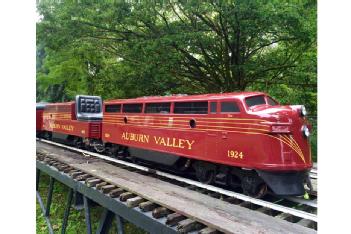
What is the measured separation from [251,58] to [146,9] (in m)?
4.31

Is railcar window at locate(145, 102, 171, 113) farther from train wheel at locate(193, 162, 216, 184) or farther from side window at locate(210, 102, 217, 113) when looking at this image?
train wheel at locate(193, 162, 216, 184)

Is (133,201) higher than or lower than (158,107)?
lower

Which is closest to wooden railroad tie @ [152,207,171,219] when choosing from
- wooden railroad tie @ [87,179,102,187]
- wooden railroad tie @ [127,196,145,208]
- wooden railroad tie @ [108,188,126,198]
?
wooden railroad tie @ [127,196,145,208]

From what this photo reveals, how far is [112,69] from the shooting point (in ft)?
53.4

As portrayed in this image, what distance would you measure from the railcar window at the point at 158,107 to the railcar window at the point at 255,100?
2.37m

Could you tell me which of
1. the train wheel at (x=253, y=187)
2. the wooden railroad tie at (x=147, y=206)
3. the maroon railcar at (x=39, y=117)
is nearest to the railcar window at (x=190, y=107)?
the train wheel at (x=253, y=187)

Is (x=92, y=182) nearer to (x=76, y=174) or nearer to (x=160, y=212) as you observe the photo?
(x=76, y=174)

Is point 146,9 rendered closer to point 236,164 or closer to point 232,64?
point 232,64

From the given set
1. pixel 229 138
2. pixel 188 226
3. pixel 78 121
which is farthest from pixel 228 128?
pixel 78 121

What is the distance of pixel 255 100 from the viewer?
710 cm

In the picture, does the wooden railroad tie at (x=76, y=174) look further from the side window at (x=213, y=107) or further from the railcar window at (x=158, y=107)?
the side window at (x=213, y=107)

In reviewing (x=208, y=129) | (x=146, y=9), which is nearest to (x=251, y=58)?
(x=146, y=9)

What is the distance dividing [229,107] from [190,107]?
1.23 meters

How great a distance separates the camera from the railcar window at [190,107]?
25.0ft
